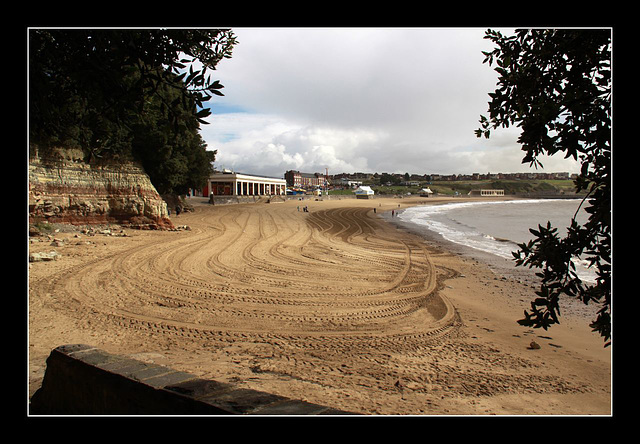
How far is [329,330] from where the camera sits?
702 cm

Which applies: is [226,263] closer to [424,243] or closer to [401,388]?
[401,388]

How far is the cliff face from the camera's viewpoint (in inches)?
601

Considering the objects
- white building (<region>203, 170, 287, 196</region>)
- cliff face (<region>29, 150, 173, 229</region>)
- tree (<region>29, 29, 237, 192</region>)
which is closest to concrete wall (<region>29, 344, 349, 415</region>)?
tree (<region>29, 29, 237, 192</region>)

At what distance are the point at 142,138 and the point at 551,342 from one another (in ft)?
91.2

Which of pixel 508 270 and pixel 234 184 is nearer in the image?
pixel 508 270

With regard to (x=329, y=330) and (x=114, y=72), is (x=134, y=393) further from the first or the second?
(x=329, y=330)

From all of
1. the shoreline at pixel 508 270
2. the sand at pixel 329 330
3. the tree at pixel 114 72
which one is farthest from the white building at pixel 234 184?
the tree at pixel 114 72

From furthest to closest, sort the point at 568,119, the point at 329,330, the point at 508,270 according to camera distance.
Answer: the point at 508,270
the point at 329,330
the point at 568,119

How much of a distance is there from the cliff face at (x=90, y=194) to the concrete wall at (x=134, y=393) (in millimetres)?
14444

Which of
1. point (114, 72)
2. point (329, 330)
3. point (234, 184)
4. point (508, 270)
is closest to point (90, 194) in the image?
point (329, 330)

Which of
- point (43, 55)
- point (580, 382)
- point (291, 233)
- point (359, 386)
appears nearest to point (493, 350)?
point (580, 382)

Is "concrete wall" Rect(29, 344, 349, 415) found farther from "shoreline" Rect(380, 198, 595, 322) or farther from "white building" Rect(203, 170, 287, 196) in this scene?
"white building" Rect(203, 170, 287, 196)

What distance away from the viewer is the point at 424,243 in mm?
21938

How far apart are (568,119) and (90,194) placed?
62.4ft
